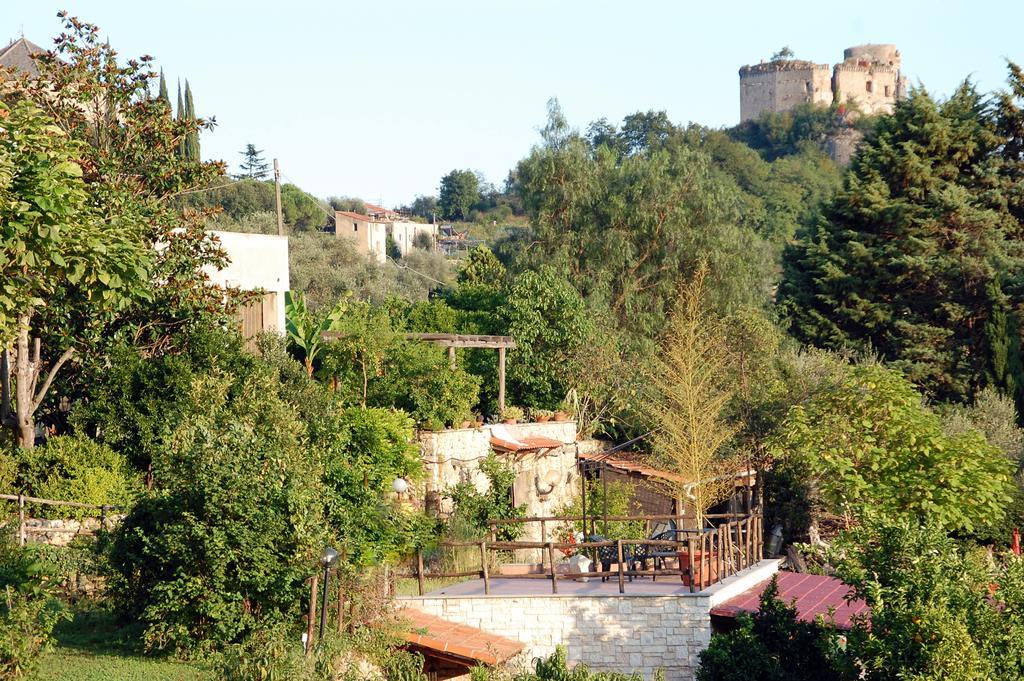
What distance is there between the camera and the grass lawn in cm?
1183

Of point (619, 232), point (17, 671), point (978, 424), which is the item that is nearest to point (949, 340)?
point (978, 424)

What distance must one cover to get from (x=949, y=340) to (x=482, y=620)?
2061cm

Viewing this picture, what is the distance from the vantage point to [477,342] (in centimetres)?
2353

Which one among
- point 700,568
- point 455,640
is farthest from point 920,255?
point 455,640

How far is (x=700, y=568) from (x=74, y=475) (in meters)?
9.15

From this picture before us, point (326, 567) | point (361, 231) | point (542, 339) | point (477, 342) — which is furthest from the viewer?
point (361, 231)

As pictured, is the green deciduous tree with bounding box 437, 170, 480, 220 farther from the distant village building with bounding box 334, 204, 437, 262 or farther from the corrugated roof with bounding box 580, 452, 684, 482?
the corrugated roof with bounding box 580, 452, 684, 482

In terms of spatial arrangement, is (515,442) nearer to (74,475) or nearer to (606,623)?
(606,623)

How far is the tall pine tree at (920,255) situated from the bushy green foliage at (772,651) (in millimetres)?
19276

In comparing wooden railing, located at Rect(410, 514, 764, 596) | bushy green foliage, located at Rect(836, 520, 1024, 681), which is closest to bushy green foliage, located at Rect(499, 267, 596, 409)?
wooden railing, located at Rect(410, 514, 764, 596)

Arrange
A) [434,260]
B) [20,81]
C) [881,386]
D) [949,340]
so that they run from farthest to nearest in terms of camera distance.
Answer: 1. [434,260]
2. [949,340]
3. [881,386]
4. [20,81]

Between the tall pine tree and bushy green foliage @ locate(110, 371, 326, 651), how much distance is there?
21287 mm

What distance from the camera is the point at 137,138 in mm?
18906

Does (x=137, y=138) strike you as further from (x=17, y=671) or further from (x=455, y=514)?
(x=17, y=671)
